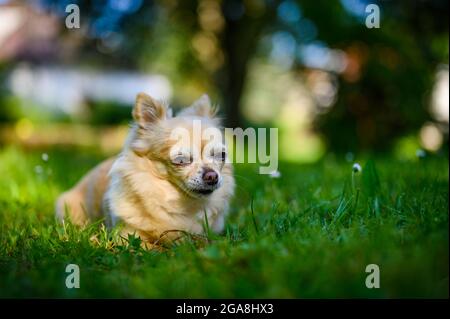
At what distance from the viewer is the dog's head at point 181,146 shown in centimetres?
304

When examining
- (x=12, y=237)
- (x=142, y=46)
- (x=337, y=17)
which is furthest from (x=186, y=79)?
(x=12, y=237)

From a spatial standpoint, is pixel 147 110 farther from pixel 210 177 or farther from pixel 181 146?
pixel 210 177

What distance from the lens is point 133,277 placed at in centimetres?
233

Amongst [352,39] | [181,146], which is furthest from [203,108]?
[352,39]

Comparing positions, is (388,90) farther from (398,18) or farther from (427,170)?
(427,170)

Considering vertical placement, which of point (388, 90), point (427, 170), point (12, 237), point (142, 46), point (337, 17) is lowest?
point (12, 237)

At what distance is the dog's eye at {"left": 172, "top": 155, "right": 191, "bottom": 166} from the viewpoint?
3084 millimetres

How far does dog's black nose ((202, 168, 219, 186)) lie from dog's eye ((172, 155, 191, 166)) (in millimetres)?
165

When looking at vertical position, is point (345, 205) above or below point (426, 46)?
below

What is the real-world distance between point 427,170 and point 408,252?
239cm

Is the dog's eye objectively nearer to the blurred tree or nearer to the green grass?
the green grass

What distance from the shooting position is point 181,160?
309 centimetres

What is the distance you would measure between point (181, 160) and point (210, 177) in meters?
0.25

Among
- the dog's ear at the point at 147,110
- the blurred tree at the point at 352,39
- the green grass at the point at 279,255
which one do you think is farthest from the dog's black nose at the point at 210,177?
the blurred tree at the point at 352,39
